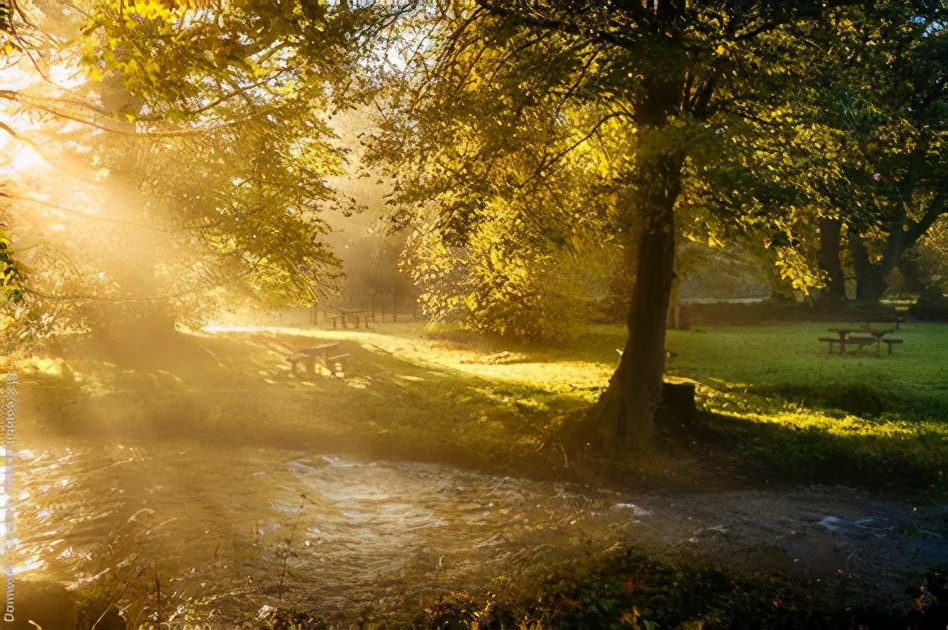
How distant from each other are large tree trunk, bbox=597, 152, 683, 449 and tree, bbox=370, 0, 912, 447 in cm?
2

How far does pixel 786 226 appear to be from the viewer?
12.6m

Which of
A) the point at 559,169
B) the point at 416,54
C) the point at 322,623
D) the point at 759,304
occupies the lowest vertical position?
the point at 322,623

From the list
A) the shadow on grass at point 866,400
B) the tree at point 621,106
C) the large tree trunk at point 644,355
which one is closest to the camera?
the tree at point 621,106

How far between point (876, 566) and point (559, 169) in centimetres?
818

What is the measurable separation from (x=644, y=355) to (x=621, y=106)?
4.69 metres

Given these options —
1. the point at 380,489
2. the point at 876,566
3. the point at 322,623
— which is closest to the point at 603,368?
the point at 380,489

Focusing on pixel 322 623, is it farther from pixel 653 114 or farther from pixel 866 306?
pixel 866 306

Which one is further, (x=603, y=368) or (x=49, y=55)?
(x=603, y=368)

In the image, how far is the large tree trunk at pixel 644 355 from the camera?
13.8m

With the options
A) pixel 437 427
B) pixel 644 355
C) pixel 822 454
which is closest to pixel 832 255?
pixel 822 454

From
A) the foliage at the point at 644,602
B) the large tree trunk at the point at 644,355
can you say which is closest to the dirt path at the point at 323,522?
the foliage at the point at 644,602

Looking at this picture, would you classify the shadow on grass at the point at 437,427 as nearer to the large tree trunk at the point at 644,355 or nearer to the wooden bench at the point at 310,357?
the wooden bench at the point at 310,357

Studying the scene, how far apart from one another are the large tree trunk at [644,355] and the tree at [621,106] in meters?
0.02

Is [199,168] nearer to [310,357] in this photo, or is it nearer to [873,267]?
[310,357]
